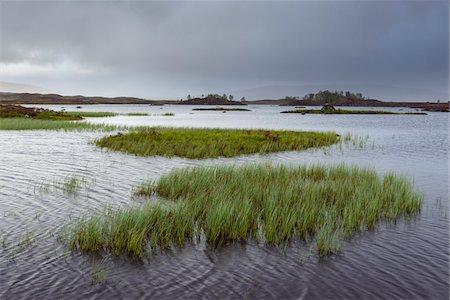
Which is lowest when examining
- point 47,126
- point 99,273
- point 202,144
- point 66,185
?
point 99,273

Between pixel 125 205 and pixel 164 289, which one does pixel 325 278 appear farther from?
pixel 125 205

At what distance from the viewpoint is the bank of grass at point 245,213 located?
10.8 m

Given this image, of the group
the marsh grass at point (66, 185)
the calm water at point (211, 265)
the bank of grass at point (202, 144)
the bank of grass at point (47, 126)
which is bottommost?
the calm water at point (211, 265)

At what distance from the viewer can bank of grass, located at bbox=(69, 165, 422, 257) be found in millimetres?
10805

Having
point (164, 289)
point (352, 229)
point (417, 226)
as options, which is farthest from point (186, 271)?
point (417, 226)

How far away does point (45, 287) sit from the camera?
27.0 ft

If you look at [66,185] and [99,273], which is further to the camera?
[66,185]

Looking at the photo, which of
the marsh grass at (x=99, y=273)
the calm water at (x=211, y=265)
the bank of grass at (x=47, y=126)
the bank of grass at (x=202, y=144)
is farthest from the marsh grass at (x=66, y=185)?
the bank of grass at (x=47, y=126)

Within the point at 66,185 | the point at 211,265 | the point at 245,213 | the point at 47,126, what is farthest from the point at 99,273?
the point at 47,126

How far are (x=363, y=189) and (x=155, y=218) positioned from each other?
31.1 ft

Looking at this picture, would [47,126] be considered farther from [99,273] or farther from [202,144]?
[99,273]

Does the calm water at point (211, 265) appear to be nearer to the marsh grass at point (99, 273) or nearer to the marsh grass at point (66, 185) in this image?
the marsh grass at point (99, 273)

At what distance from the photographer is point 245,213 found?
1226cm

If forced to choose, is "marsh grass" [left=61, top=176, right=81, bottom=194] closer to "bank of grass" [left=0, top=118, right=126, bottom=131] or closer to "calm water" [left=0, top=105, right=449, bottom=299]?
"calm water" [left=0, top=105, right=449, bottom=299]
